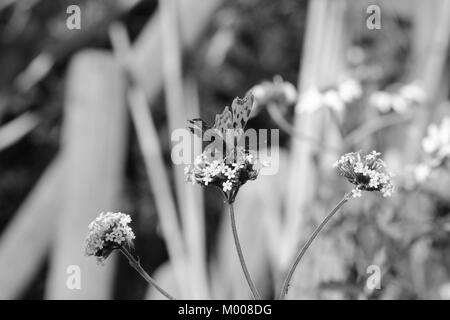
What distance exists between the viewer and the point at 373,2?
1313 mm

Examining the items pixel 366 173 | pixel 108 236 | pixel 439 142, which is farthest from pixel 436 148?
pixel 108 236

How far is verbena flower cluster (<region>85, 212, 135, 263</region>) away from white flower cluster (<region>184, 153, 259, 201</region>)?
6 centimetres

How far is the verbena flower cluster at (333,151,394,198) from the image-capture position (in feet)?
1.64

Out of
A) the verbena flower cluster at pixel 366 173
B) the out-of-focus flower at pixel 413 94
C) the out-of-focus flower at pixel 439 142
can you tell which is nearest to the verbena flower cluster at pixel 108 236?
the verbena flower cluster at pixel 366 173

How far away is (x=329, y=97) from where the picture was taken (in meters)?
0.88

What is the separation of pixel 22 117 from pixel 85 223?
56 cm

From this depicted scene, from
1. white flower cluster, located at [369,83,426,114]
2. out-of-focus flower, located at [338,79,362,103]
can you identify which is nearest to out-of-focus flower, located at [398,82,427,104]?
white flower cluster, located at [369,83,426,114]

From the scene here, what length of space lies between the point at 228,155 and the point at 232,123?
24mm

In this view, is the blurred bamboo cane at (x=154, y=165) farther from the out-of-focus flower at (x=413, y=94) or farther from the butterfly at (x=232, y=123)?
the butterfly at (x=232, y=123)

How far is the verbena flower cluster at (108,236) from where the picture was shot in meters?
0.50

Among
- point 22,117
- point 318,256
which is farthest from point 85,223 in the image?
point 22,117

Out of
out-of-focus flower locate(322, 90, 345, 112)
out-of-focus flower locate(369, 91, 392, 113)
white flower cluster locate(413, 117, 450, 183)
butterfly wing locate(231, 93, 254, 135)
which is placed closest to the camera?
butterfly wing locate(231, 93, 254, 135)

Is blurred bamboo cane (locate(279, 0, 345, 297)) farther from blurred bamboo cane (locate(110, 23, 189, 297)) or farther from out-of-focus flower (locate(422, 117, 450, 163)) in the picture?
out-of-focus flower (locate(422, 117, 450, 163))

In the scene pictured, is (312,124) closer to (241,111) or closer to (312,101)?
(312,101)
